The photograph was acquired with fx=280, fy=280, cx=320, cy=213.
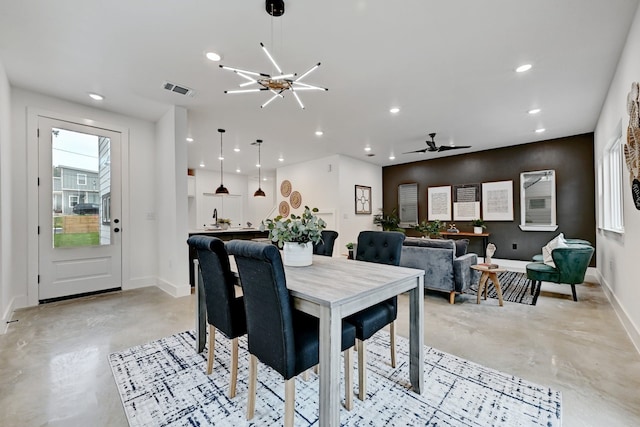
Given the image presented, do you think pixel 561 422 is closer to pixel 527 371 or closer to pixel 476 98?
pixel 527 371

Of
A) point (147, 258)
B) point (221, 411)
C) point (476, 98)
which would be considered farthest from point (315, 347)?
point (147, 258)

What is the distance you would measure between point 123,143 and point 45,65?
145 cm

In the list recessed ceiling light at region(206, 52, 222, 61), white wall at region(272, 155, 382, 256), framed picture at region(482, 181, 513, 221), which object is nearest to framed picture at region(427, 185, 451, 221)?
framed picture at region(482, 181, 513, 221)

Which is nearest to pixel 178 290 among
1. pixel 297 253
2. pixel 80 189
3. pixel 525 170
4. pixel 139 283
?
pixel 139 283

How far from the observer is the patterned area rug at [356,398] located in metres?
1.57

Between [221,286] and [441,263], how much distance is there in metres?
2.86

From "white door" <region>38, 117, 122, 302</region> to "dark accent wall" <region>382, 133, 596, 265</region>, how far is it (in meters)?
6.68

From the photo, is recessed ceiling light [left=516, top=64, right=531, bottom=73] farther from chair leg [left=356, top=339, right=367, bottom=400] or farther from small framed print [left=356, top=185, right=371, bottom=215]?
small framed print [left=356, top=185, right=371, bottom=215]

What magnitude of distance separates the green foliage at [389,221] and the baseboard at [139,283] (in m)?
5.53

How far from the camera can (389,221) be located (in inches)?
306

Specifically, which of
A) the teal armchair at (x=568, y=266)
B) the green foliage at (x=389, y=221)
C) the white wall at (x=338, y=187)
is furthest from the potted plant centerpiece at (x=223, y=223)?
the teal armchair at (x=568, y=266)

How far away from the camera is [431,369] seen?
2.07m

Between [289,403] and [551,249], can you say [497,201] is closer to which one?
[551,249]

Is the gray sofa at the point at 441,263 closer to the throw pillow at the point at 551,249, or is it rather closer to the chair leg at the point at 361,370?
the throw pillow at the point at 551,249
